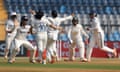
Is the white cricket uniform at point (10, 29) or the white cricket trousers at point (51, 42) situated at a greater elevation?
the white cricket uniform at point (10, 29)

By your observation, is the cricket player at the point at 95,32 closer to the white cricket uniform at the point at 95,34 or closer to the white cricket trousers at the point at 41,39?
the white cricket uniform at the point at 95,34

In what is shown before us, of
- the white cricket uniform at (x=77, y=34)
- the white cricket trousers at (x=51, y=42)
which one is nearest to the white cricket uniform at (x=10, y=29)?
the white cricket trousers at (x=51, y=42)

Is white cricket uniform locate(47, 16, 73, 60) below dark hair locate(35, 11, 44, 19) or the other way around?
below

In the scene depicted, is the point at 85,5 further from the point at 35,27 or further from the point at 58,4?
the point at 35,27

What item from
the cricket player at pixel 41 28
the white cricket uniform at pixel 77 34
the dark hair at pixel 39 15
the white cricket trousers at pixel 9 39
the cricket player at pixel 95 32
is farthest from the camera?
the white cricket trousers at pixel 9 39

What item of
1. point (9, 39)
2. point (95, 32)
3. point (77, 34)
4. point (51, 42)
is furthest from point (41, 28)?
point (9, 39)

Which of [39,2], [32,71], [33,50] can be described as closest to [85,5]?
[39,2]

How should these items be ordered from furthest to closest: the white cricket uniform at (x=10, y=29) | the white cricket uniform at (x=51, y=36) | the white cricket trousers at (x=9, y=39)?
the white cricket trousers at (x=9, y=39), the white cricket uniform at (x=10, y=29), the white cricket uniform at (x=51, y=36)

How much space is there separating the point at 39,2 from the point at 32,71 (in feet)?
51.1

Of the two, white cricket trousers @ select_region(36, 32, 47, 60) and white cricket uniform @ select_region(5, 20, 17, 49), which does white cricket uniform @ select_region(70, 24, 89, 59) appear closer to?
white cricket trousers @ select_region(36, 32, 47, 60)

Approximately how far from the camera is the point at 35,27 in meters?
18.9

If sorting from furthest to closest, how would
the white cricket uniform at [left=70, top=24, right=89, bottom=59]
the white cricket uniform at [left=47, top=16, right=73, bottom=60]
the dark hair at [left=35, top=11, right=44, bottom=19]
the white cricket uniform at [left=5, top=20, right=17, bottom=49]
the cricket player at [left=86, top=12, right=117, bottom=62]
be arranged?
the white cricket uniform at [left=5, top=20, right=17, bottom=49] < the white cricket uniform at [left=70, top=24, right=89, bottom=59] < the cricket player at [left=86, top=12, right=117, bottom=62] < the white cricket uniform at [left=47, top=16, right=73, bottom=60] < the dark hair at [left=35, top=11, right=44, bottom=19]

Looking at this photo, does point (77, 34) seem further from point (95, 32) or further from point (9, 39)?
point (9, 39)

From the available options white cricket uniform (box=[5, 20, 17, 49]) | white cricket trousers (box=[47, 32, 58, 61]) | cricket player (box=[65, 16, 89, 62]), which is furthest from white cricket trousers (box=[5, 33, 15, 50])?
white cricket trousers (box=[47, 32, 58, 61])
